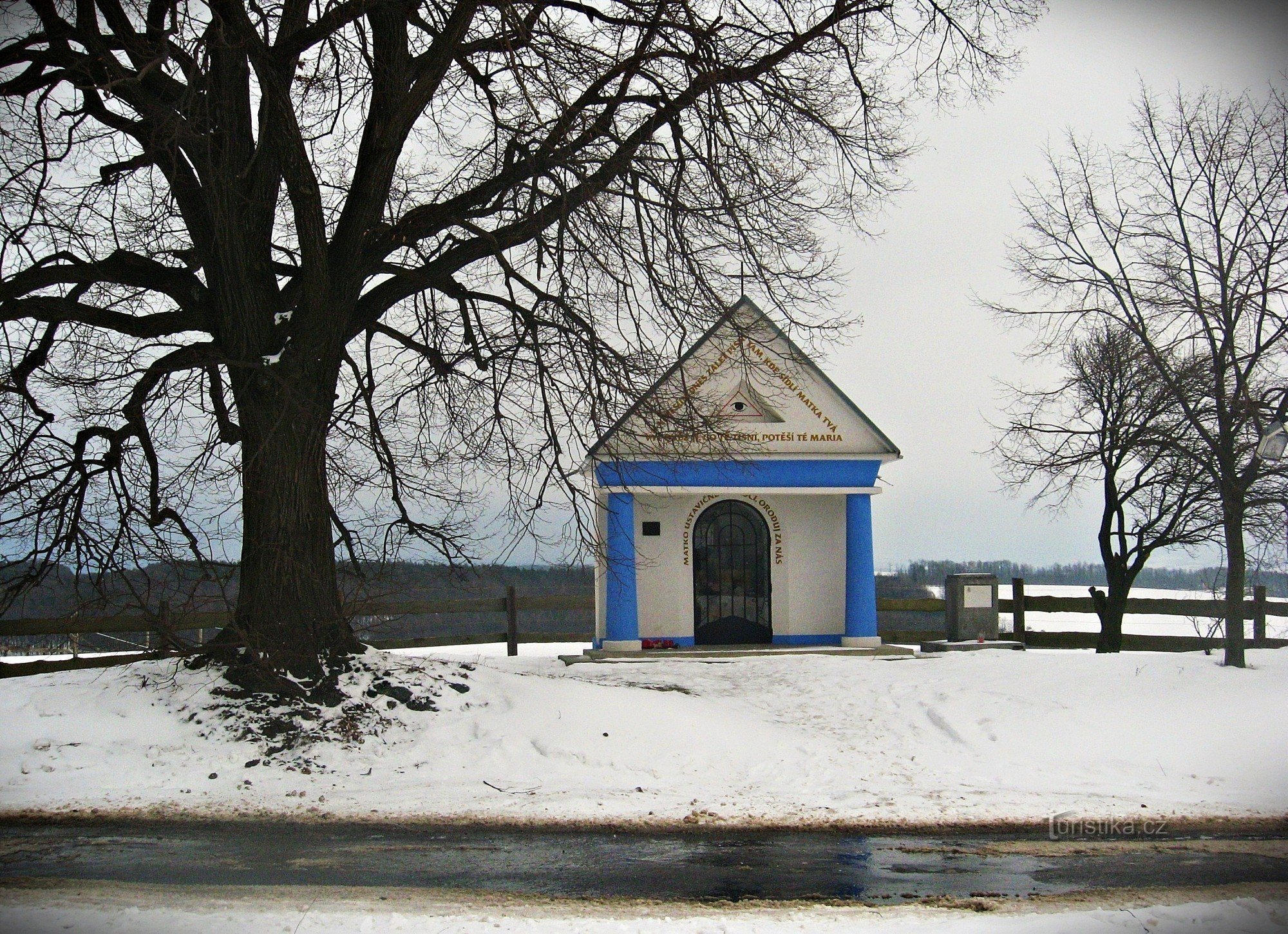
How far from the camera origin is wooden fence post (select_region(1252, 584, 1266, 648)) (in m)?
17.8

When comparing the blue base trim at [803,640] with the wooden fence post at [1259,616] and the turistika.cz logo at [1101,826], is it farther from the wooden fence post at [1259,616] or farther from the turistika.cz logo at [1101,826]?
the turistika.cz logo at [1101,826]

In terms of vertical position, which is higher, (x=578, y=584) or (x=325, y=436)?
(x=325, y=436)

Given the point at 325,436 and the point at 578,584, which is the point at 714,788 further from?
the point at 578,584

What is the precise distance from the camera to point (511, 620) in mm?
20672

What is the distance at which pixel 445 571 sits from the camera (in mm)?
13125

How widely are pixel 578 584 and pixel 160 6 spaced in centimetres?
1755

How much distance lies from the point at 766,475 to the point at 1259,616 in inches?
346

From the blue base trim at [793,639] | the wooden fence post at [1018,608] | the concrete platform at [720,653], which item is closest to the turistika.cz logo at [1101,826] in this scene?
the concrete platform at [720,653]

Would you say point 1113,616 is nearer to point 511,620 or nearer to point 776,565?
point 776,565

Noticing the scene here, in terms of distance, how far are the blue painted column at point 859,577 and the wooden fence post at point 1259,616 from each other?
251 inches

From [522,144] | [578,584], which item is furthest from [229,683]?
[578,584]

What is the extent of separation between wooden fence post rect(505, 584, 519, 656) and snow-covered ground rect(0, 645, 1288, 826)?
769 cm

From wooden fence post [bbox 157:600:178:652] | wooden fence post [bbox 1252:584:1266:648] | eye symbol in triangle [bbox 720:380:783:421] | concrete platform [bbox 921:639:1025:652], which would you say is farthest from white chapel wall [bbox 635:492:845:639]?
wooden fence post [bbox 157:600:178:652]

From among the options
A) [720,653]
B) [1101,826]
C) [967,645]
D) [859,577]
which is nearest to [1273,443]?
[967,645]
